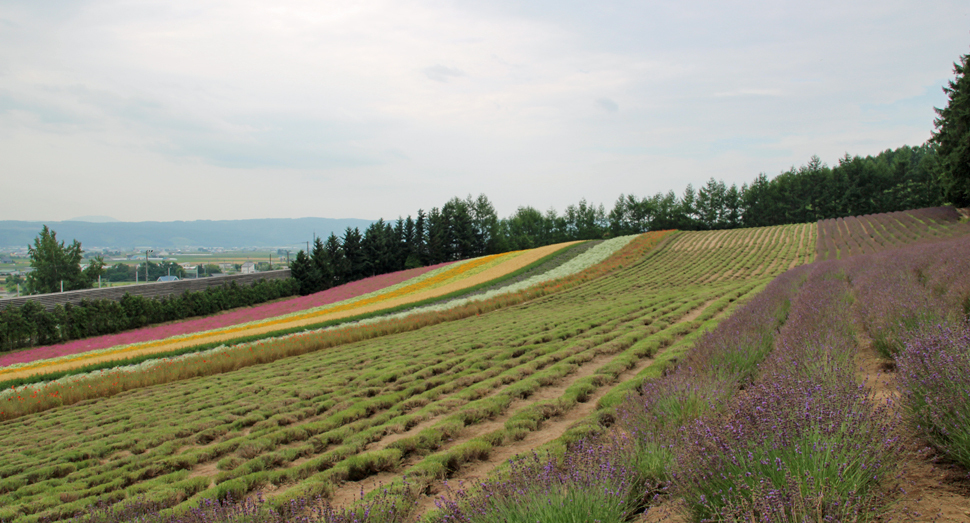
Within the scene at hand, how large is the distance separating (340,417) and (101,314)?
137 feet

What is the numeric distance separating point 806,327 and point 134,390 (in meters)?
17.4

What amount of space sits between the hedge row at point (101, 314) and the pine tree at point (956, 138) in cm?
6430

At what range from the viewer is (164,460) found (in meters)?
7.06

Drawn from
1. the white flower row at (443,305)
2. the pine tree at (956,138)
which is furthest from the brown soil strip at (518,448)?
the pine tree at (956,138)

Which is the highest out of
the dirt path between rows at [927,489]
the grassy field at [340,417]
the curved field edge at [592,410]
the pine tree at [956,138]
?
the pine tree at [956,138]

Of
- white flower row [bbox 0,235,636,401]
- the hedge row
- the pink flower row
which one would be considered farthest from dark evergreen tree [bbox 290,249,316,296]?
white flower row [bbox 0,235,636,401]

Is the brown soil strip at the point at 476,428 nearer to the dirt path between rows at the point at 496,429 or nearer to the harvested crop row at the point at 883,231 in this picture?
the dirt path between rows at the point at 496,429

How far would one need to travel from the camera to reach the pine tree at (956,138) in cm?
3228

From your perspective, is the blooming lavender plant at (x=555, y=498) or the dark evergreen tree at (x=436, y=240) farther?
the dark evergreen tree at (x=436, y=240)

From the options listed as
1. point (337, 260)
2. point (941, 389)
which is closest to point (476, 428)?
point (941, 389)

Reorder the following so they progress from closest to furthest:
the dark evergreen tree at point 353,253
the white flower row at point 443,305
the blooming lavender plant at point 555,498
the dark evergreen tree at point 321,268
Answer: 1. the blooming lavender plant at point 555,498
2. the white flower row at point 443,305
3. the dark evergreen tree at point 321,268
4. the dark evergreen tree at point 353,253

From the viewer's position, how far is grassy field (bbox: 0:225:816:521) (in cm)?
597

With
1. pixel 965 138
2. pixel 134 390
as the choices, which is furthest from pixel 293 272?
pixel 965 138

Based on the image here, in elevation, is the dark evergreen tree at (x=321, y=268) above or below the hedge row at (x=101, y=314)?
above
